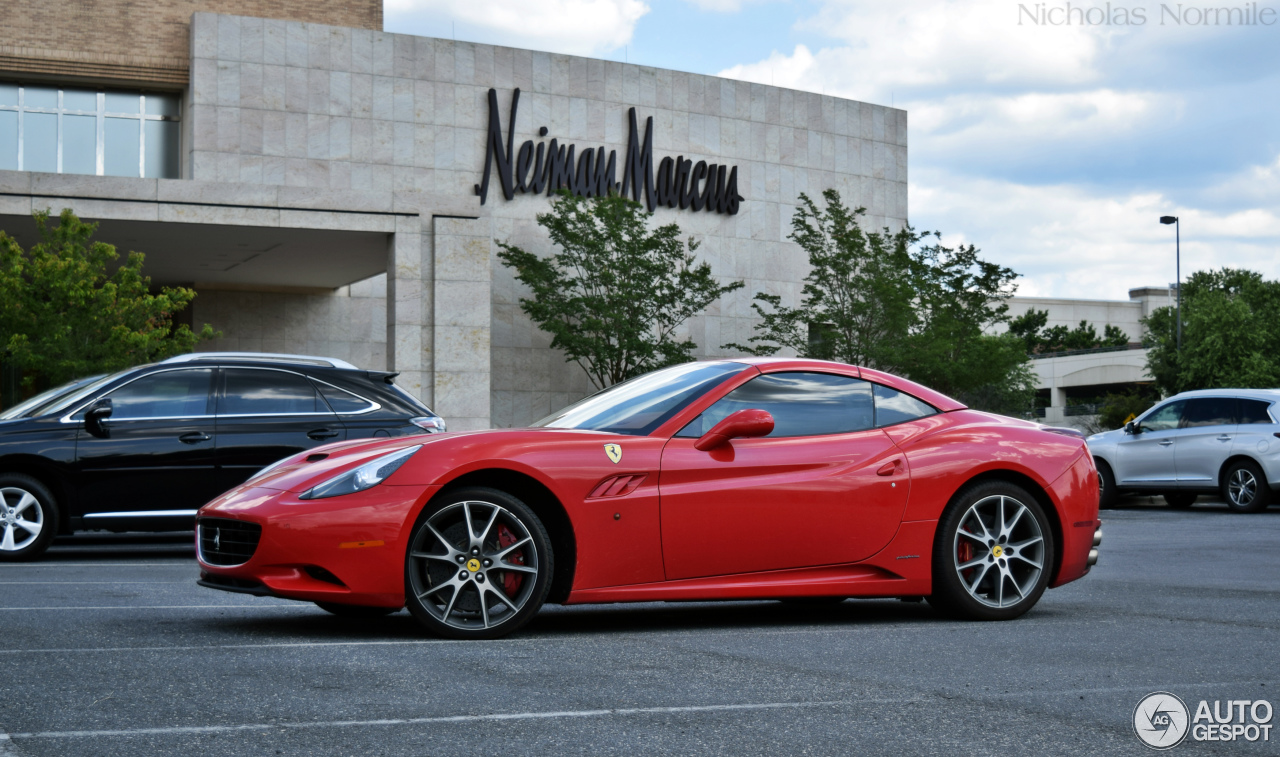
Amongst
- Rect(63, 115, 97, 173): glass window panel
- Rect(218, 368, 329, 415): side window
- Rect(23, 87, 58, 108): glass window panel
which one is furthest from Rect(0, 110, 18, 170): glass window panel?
Rect(218, 368, 329, 415): side window

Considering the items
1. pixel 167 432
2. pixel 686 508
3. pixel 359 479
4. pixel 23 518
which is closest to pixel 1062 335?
pixel 167 432

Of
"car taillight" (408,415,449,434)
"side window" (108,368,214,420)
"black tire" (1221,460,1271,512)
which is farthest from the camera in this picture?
Result: "black tire" (1221,460,1271,512)

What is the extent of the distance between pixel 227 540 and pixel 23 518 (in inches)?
202

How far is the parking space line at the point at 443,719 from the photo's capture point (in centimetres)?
387

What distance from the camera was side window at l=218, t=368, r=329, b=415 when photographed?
11.1 meters

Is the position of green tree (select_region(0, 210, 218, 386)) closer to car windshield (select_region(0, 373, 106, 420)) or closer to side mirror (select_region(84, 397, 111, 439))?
car windshield (select_region(0, 373, 106, 420))

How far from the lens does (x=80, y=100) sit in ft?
104

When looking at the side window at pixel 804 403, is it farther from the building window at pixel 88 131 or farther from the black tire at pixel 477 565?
the building window at pixel 88 131

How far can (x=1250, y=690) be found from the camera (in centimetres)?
482

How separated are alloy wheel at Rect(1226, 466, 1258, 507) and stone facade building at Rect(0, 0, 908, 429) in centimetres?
1290

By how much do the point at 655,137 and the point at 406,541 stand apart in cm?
3271

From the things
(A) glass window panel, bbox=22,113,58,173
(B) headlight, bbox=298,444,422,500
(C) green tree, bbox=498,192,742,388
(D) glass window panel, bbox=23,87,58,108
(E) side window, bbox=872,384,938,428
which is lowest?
(B) headlight, bbox=298,444,422,500

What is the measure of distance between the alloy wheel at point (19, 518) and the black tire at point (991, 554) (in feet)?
23.2

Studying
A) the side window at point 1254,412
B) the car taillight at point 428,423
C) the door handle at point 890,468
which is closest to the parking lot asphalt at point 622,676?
the door handle at point 890,468
